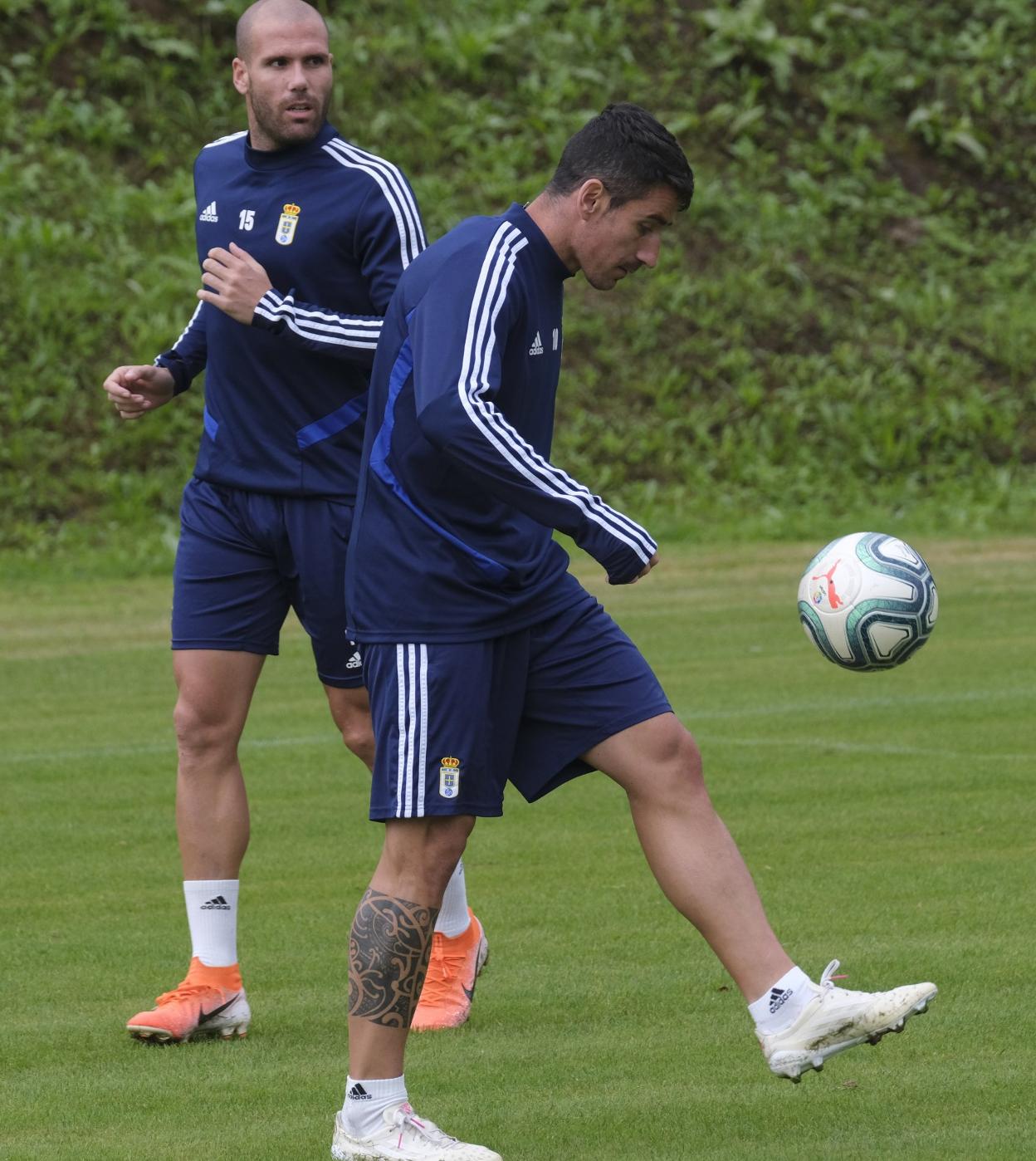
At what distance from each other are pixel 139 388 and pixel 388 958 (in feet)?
8.28

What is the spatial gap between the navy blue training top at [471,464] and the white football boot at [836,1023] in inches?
41.7

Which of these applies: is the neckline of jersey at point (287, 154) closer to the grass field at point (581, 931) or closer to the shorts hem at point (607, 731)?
the shorts hem at point (607, 731)

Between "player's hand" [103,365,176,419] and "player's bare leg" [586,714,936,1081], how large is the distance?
235 cm

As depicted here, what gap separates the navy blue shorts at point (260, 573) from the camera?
6.39m

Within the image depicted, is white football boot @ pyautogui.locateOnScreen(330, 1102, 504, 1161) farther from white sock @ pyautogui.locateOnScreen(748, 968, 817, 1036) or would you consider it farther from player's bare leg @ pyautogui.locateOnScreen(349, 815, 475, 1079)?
white sock @ pyautogui.locateOnScreen(748, 968, 817, 1036)

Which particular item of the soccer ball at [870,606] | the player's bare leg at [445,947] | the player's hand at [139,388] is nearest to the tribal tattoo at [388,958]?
the player's bare leg at [445,947]

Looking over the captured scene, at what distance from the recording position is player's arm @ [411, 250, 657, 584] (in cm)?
475

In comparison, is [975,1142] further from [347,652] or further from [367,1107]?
[347,652]

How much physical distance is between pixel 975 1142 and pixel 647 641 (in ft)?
31.7

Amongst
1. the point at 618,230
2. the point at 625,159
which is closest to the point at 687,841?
the point at 618,230

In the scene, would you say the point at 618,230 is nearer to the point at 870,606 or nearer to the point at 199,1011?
the point at 870,606

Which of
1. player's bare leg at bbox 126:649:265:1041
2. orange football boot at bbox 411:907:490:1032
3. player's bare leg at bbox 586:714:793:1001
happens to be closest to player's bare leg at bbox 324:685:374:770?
player's bare leg at bbox 126:649:265:1041

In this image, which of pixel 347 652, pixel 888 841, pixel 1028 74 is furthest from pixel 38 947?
pixel 1028 74

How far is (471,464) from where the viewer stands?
4.79 m
